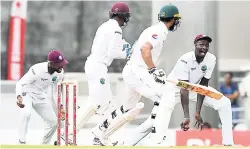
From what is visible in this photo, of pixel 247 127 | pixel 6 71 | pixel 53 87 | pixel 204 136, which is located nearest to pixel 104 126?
pixel 53 87

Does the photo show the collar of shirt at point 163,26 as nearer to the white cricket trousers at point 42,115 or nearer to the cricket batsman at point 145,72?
the cricket batsman at point 145,72

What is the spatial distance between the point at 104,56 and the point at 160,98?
1.13 metres

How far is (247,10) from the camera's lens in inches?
801

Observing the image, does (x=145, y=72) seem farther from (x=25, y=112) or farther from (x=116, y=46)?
(x=25, y=112)

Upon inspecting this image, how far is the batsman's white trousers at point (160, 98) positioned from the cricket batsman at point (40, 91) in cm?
116

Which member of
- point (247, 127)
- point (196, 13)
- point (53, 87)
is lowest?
point (247, 127)

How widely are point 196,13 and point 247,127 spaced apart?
7.47 feet

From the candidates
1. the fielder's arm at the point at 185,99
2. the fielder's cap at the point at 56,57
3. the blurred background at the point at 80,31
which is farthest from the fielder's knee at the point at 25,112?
the blurred background at the point at 80,31

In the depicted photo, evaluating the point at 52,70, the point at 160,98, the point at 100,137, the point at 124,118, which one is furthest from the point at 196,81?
the point at 52,70

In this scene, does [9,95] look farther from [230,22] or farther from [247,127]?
[230,22]

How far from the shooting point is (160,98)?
9930mm

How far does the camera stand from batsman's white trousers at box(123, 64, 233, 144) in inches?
386

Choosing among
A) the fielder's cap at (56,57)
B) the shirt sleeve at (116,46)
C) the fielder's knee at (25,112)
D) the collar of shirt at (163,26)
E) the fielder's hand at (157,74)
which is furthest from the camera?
the fielder's knee at (25,112)

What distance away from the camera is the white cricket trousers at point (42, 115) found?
1112 centimetres
